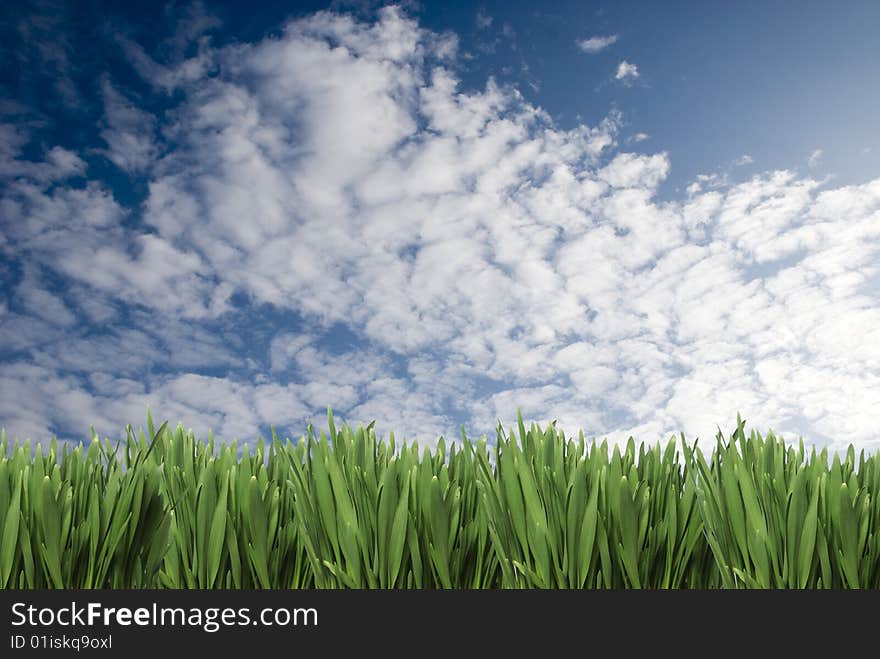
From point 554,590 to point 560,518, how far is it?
0.25 m

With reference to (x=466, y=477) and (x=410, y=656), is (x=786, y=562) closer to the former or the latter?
(x=466, y=477)

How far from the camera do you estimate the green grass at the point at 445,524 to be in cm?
238

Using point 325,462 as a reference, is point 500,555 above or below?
below

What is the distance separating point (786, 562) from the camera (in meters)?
2.40

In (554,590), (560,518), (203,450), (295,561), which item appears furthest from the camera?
(203,450)

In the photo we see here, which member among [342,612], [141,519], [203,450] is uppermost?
[203,450]

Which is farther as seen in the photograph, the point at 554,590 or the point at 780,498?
the point at 780,498

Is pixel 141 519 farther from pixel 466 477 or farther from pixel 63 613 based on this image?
pixel 466 477

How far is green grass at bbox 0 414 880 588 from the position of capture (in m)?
2.38

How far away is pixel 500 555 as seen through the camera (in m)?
2.39

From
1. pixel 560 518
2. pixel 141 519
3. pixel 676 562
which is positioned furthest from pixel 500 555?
pixel 141 519

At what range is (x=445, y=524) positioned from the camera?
2.38 metres

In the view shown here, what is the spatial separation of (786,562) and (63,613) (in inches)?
86.5

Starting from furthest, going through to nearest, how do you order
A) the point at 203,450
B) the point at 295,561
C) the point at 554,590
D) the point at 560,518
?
the point at 203,450 → the point at 295,561 → the point at 560,518 → the point at 554,590
